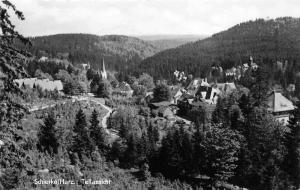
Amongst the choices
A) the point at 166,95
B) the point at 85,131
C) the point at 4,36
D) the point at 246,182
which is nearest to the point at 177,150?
the point at 246,182

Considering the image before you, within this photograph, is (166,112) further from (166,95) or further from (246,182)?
(246,182)

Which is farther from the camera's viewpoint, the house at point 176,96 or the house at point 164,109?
the house at point 176,96

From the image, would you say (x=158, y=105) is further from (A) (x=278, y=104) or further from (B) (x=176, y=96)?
(A) (x=278, y=104)

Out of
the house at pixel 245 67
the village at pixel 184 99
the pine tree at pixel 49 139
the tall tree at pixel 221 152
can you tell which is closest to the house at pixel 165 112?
the village at pixel 184 99

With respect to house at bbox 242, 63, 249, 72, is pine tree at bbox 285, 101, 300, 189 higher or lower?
lower

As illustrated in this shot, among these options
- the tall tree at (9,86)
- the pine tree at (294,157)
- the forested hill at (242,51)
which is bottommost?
the pine tree at (294,157)

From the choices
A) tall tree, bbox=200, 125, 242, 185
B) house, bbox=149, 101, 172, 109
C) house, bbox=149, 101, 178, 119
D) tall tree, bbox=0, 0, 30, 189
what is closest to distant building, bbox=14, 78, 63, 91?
house, bbox=149, 101, 172, 109

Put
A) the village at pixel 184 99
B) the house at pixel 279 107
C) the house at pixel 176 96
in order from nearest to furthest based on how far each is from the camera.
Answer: the house at pixel 279 107 → the village at pixel 184 99 → the house at pixel 176 96

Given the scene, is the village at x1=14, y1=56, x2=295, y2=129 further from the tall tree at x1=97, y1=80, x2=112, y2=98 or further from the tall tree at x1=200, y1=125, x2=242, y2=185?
the tall tree at x1=200, y1=125, x2=242, y2=185

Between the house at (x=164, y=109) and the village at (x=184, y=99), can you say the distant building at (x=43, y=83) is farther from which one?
the house at (x=164, y=109)
